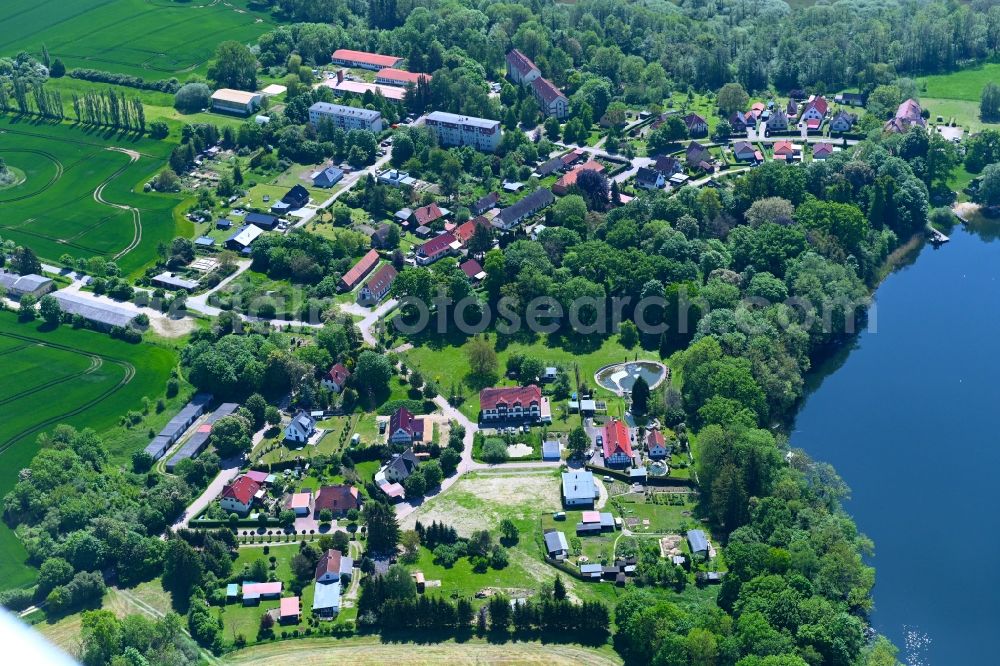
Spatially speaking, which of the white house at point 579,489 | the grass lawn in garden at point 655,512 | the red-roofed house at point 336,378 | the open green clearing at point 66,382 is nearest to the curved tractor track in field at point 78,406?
the open green clearing at point 66,382

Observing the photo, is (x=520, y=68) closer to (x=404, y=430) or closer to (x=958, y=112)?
(x=958, y=112)

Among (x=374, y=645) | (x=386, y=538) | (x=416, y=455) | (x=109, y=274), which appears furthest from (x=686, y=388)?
(x=109, y=274)

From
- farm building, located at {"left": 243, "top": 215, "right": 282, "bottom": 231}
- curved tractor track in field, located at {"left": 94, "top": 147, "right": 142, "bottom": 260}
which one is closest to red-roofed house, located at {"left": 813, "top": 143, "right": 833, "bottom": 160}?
farm building, located at {"left": 243, "top": 215, "right": 282, "bottom": 231}

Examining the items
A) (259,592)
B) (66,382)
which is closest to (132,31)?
(66,382)

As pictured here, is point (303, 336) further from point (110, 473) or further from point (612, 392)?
point (612, 392)

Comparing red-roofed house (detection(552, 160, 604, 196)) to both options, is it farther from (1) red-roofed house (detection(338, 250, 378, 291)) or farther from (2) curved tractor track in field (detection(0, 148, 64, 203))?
(2) curved tractor track in field (detection(0, 148, 64, 203))
